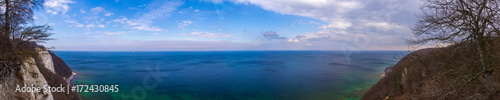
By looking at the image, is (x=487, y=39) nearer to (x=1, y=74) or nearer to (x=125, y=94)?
(x=1, y=74)

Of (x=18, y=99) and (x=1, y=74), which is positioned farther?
(x=18, y=99)

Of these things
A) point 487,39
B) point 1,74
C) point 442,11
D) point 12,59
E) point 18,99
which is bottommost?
point 18,99

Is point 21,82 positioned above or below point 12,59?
below

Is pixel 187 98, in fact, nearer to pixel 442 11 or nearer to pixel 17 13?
pixel 17 13

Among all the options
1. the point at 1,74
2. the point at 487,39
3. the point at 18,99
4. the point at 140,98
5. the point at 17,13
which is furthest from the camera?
the point at 140,98

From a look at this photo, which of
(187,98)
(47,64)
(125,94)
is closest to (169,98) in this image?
(187,98)

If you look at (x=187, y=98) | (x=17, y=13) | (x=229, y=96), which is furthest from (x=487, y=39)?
(x=187, y=98)

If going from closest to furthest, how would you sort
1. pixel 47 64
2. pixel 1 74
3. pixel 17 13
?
pixel 1 74
pixel 17 13
pixel 47 64

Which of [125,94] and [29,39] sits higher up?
[29,39]

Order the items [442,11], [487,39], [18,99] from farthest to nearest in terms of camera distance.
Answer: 1. [18,99]
2. [442,11]
3. [487,39]
